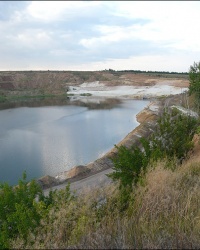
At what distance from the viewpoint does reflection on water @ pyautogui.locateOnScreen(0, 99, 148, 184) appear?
71.1ft

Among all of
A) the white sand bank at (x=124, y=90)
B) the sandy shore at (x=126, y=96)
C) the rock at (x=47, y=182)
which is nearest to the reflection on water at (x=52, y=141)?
the sandy shore at (x=126, y=96)

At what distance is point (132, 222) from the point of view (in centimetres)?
387

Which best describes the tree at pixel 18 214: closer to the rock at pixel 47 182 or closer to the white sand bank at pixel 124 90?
the rock at pixel 47 182

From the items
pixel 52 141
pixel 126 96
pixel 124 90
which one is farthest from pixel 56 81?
pixel 52 141

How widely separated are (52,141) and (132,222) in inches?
1013

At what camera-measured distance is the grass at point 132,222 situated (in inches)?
128

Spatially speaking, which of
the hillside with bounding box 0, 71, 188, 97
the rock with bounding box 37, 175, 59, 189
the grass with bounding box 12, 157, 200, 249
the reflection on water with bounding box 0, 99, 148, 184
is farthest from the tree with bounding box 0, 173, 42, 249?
the hillside with bounding box 0, 71, 188, 97

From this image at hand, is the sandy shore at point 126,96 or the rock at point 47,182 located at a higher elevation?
the sandy shore at point 126,96

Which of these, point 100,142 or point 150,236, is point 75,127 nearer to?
point 100,142

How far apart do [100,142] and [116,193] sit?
24127 mm

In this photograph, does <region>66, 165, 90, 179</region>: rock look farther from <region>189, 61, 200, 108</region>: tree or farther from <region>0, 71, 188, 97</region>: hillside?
<region>0, 71, 188, 97</region>: hillside

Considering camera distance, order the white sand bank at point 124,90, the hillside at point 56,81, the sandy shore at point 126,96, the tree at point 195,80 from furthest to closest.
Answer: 1. the hillside at point 56,81
2. the white sand bank at point 124,90
3. the tree at point 195,80
4. the sandy shore at point 126,96

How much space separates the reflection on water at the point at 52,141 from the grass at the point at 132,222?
50.8 feet

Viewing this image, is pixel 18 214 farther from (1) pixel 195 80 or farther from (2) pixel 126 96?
(2) pixel 126 96
